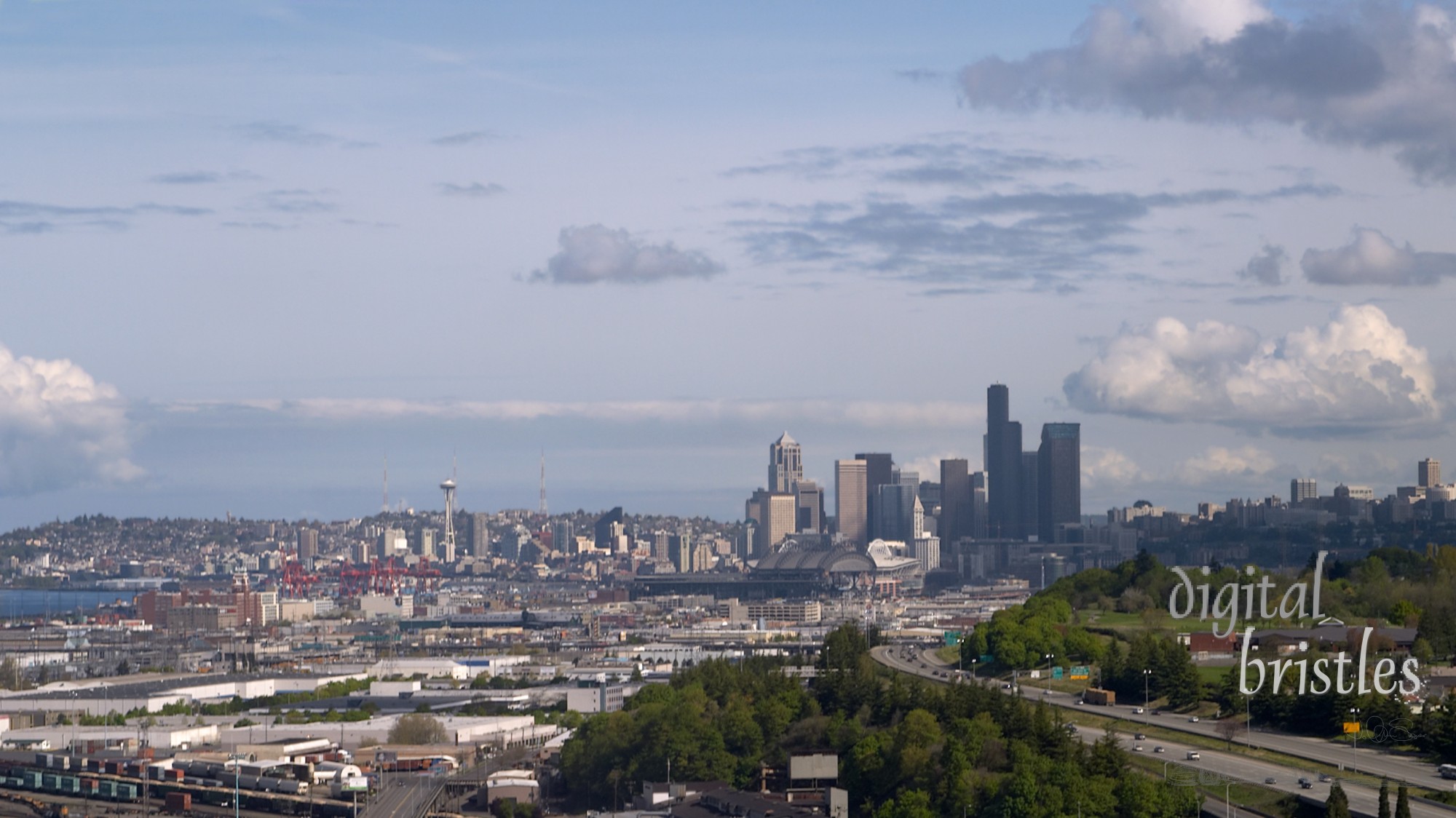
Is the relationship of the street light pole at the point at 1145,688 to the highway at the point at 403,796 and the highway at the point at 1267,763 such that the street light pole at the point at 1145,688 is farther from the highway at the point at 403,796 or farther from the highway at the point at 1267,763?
the highway at the point at 403,796

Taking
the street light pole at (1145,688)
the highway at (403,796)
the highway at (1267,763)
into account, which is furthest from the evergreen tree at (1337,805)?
the highway at (403,796)

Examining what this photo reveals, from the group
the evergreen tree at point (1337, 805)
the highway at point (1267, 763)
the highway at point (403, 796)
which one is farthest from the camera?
the highway at point (403, 796)

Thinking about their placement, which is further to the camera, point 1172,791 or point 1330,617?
point 1330,617

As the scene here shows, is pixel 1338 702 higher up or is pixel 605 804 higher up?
pixel 1338 702

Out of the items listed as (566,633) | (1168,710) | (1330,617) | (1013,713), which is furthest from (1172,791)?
(566,633)

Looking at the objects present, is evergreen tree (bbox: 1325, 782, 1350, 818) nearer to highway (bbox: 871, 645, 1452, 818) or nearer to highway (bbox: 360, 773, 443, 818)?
highway (bbox: 871, 645, 1452, 818)

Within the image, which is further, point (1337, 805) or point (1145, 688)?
point (1145, 688)

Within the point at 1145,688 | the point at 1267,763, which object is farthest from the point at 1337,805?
the point at 1145,688

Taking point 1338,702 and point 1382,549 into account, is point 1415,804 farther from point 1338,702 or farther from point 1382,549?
point 1382,549

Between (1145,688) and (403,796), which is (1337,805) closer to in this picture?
(1145,688)

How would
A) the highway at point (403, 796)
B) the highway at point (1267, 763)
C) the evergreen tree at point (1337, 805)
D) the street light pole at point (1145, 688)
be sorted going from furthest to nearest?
the street light pole at point (1145, 688)
the highway at point (403, 796)
the highway at point (1267, 763)
the evergreen tree at point (1337, 805)

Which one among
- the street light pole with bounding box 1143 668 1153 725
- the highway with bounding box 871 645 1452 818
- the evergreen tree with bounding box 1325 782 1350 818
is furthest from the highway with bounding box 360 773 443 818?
the evergreen tree with bounding box 1325 782 1350 818
